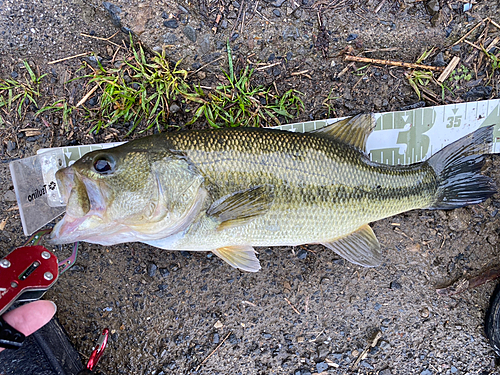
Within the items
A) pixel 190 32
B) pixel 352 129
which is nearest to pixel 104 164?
pixel 190 32

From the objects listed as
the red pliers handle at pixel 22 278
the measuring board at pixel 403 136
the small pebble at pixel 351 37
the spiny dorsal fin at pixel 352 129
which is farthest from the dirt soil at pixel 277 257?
the spiny dorsal fin at pixel 352 129

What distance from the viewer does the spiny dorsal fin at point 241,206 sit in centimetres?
202

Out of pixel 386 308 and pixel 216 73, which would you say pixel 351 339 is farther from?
pixel 216 73

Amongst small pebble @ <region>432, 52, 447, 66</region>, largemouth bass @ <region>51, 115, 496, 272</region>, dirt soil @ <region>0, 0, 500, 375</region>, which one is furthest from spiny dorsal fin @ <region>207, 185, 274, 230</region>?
small pebble @ <region>432, 52, 447, 66</region>

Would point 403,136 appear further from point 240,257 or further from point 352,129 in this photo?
point 240,257

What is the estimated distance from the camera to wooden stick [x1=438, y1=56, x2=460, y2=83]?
2.74m

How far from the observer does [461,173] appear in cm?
249

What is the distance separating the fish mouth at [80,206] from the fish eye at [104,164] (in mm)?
86

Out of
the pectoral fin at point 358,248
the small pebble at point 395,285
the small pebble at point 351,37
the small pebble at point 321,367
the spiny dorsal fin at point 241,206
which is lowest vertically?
the small pebble at point 321,367

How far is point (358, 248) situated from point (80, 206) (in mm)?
2016

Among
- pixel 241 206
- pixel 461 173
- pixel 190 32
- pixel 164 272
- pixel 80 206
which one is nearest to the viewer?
pixel 80 206

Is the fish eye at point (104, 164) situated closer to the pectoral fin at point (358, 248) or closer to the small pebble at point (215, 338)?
the pectoral fin at point (358, 248)

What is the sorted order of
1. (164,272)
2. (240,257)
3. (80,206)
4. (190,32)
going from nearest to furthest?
(80,206) < (240,257) < (190,32) < (164,272)

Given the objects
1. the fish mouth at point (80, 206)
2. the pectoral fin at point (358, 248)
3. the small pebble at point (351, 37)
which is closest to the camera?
the fish mouth at point (80, 206)
